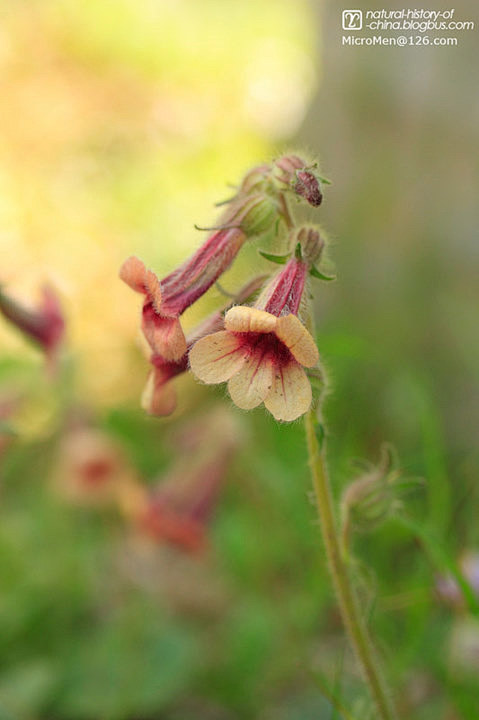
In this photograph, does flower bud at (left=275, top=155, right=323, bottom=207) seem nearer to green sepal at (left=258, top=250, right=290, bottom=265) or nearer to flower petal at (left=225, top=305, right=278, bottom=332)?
green sepal at (left=258, top=250, right=290, bottom=265)

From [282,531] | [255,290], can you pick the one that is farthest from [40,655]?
[255,290]

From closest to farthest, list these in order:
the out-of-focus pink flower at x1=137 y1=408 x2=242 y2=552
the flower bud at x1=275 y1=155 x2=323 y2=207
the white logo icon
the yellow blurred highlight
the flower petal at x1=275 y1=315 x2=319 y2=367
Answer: the flower petal at x1=275 y1=315 x2=319 y2=367
the flower bud at x1=275 y1=155 x2=323 y2=207
the out-of-focus pink flower at x1=137 y1=408 x2=242 y2=552
the white logo icon
the yellow blurred highlight

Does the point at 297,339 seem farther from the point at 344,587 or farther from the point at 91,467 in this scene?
the point at 91,467

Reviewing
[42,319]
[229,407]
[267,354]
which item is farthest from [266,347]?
[42,319]

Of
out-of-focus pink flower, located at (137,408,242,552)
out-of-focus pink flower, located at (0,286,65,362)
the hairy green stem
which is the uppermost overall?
out-of-focus pink flower, located at (0,286,65,362)

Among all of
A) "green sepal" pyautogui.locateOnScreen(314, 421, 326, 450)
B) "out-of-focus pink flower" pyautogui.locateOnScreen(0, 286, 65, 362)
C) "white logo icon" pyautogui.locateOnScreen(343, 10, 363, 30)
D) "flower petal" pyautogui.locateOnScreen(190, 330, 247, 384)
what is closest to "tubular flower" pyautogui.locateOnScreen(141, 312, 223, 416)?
"flower petal" pyautogui.locateOnScreen(190, 330, 247, 384)

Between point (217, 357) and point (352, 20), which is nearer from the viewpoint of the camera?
point (217, 357)
